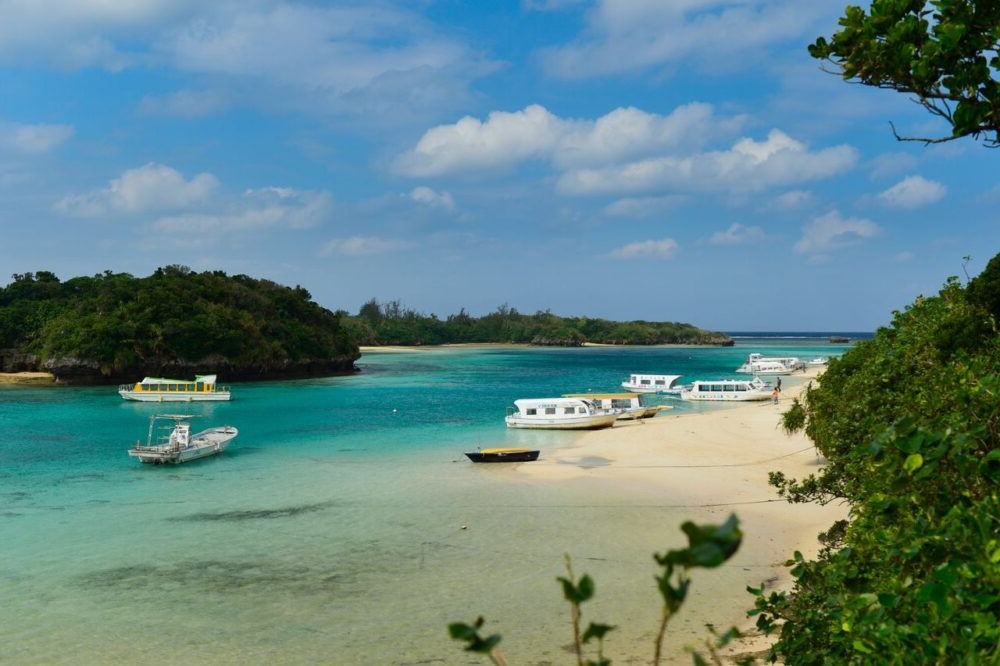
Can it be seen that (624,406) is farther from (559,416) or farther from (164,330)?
(164,330)

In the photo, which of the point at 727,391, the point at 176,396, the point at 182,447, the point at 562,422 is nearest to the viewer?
the point at 182,447

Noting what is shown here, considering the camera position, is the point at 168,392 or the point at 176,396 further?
the point at 168,392

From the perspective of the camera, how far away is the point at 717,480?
25109 mm

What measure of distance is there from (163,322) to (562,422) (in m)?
54.3

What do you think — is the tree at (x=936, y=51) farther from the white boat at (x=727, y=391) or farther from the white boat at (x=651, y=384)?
the white boat at (x=651, y=384)

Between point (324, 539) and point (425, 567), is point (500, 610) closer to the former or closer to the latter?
point (425, 567)

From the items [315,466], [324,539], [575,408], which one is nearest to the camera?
[324,539]

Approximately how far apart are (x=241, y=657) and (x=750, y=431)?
3115cm

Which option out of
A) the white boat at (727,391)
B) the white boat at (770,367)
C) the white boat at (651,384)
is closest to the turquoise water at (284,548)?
the white boat at (727,391)

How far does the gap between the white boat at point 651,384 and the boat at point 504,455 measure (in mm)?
36499

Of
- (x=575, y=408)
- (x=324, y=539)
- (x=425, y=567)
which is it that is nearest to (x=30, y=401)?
(x=575, y=408)

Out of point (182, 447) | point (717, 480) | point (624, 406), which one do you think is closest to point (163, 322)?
point (182, 447)

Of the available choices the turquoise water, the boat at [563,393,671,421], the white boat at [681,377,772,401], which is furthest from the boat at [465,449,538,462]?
the white boat at [681,377,772,401]

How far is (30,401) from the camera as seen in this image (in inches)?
2138
